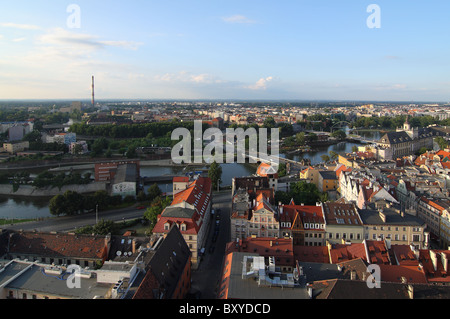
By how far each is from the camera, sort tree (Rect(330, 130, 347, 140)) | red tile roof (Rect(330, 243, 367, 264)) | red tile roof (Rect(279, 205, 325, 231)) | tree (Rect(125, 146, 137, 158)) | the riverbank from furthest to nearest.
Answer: tree (Rect(330, 130, 347, 140)) < tree (Rect(125, 146, 137, 158)) < the riverbank < red tile roof (Rect(279, 205, 325, 231)) < red tile roof (Rect(330, 243, 367, 264))

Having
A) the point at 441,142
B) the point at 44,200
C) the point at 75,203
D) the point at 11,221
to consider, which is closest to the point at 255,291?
the point at 75,203

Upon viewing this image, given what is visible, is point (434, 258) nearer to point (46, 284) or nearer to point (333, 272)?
point (333, 272)

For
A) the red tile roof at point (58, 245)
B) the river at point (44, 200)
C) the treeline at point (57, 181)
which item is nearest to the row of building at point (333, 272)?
the red tile roof at point (58, 245)

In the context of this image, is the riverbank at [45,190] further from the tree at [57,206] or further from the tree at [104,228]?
the tree at [104,228]

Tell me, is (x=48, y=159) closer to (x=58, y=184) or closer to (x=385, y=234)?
(x=58, y=184)

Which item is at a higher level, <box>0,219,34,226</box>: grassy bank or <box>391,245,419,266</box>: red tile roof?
<box>391,245,419,266</box>: red tile roof

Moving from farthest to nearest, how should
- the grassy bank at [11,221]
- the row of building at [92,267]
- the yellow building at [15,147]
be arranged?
the yellow building at [15,147] < the grassy bank at [11,221] < the row of building at [92,267]

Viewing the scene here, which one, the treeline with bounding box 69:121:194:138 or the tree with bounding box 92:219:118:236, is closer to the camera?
the tree with bounding box 92:219:118:236

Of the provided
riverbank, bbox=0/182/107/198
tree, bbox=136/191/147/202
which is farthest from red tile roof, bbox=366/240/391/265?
riverbank, bbox=0/182/107/198

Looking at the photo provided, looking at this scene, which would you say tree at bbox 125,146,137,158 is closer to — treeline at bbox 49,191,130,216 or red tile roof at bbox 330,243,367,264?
treeline at bbox 49,191,130,216

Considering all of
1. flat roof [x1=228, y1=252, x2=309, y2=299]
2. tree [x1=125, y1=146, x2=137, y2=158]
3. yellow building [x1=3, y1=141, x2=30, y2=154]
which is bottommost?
flat roof [x1=228, y1=252, x2=309, y2=299]
